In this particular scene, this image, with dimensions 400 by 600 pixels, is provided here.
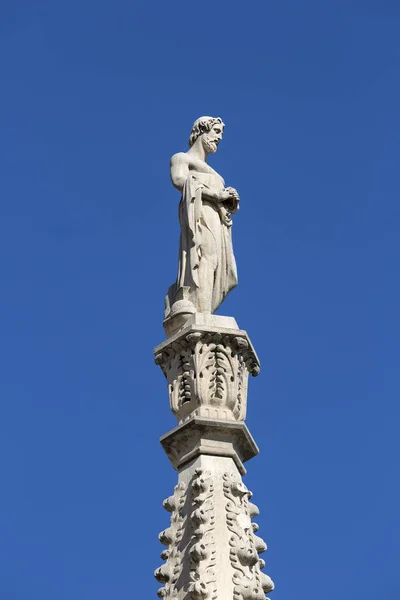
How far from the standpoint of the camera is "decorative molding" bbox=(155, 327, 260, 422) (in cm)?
1478

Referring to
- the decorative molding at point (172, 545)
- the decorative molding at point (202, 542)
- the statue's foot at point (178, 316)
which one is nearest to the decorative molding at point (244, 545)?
the decorative molding at point (202, 542)

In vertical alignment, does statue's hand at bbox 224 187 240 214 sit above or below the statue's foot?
above

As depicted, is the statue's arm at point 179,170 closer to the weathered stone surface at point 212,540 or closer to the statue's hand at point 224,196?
the statue's hand at point 224,196

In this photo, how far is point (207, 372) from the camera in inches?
585

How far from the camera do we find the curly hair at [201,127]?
56.3ft

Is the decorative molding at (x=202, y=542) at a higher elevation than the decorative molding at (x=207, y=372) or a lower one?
lower

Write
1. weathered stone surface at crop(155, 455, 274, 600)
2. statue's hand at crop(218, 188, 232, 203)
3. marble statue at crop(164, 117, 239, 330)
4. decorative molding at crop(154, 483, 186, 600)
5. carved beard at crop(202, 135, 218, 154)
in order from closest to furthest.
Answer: weathered stone surface at crop(155, 455, 274, 600), decorative molding at crop(154, 483, 186, 600), marble statue at crop(164, 117, 239, 330), statue's hand at crop(218, 188, 232, 203), carved beard at crop(202, 135, 218, 154)

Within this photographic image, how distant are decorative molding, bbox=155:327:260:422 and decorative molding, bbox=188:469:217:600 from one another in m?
0.84

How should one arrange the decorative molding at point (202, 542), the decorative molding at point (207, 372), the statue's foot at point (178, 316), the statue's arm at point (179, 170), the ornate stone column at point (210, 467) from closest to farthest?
the decorative molding at point (202, 542) < the ornate stone column at point (210, 467) < the decorative molding at point (207, 372) < the statue's foot at point (178, 316) < the statue's arm at point (179, 170)

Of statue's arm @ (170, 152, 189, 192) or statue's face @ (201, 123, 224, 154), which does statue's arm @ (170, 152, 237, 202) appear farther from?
statue's face @ (201, 123, 224, 154)

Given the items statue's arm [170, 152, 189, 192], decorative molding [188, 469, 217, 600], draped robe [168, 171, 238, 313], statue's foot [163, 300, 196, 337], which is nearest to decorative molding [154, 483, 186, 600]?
decorative molding [188, 469, 217, 600]

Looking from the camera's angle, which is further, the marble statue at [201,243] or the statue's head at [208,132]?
the statue's head at [208,132]

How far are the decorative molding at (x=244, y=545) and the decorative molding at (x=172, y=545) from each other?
49 centimetres

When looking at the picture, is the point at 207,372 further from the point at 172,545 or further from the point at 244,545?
the point at 244,545
